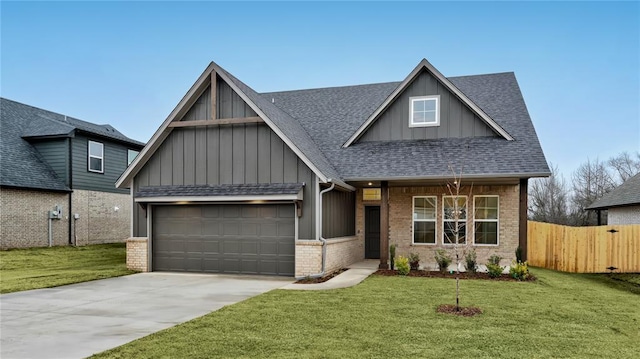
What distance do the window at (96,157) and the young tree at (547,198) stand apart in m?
33.3

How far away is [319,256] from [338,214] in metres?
2.57

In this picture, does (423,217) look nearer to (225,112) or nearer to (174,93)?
(225,112)

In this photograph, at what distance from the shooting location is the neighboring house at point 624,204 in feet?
62.7

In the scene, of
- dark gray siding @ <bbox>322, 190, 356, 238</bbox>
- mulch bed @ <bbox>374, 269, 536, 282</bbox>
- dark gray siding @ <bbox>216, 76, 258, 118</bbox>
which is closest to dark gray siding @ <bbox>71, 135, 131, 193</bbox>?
dark gray siding @ <bbox>216, 76, 258, 118</bbox>

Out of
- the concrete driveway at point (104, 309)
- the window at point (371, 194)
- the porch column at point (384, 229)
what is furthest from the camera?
the window at point (371, 194)

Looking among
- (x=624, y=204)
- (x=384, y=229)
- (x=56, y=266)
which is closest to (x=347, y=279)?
(x=384, y=229)

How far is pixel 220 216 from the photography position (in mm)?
13711

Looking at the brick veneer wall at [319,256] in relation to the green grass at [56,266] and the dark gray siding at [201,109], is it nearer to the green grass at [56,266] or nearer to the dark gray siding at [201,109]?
the dark gray siding at [201,109]

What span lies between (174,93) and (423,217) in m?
57.1

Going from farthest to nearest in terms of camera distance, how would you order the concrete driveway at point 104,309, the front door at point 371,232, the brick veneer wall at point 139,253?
the front door at point 371,232
the brick veneer wall at point 139,253
the concrete driveway at point 104,309

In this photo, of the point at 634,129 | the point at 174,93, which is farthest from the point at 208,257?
the point at 174,93

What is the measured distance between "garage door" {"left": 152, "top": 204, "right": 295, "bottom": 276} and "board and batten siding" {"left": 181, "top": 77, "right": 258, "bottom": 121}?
9.23ft

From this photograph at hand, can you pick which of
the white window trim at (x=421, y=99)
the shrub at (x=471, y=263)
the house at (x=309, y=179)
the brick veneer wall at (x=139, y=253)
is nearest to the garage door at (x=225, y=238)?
the house at (x=309, y=179)

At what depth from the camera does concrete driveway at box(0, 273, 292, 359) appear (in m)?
6.10
